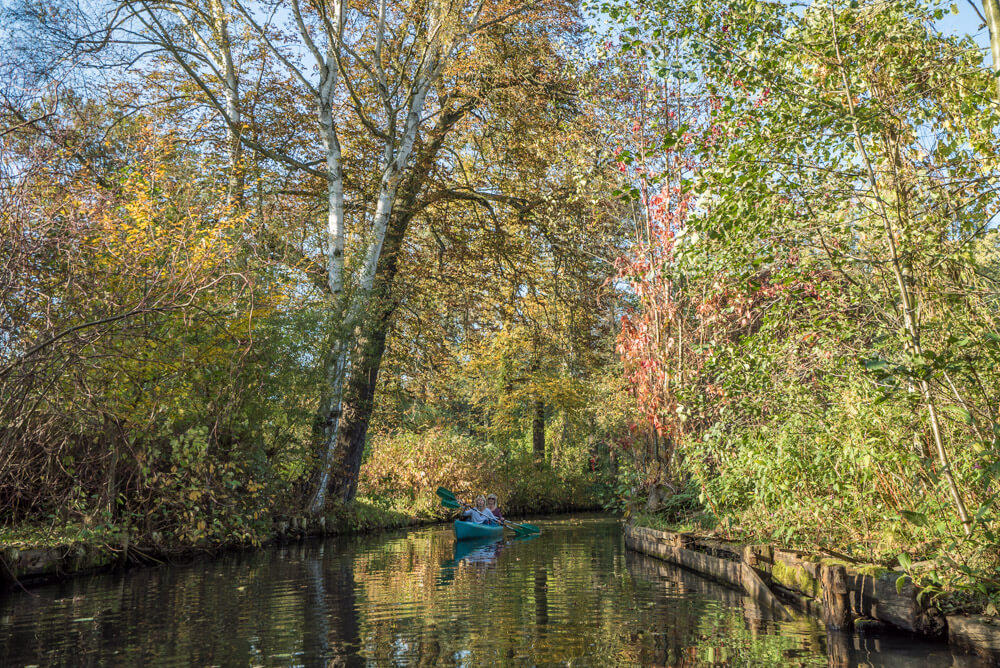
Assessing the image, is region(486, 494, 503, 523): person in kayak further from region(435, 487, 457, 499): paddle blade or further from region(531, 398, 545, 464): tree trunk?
region(531, 398, 545, 464): tree trunk

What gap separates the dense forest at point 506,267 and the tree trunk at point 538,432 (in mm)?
1681

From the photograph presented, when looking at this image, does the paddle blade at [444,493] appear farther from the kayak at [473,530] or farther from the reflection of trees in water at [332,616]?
the reflection of trees in water at [332,616]

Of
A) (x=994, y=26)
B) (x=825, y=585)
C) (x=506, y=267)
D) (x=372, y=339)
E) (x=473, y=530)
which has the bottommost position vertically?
(x=473, y=530)

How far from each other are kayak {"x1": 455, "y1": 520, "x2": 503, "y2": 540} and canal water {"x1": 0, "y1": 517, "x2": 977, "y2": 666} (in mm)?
5550

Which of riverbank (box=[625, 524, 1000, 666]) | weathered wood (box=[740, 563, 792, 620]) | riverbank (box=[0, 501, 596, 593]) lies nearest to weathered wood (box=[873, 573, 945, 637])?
riverbank (box=[625, 524, 1000, 666])

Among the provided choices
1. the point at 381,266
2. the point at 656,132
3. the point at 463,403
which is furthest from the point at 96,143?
the point at 463,403

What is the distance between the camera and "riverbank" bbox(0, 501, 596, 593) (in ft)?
32.2

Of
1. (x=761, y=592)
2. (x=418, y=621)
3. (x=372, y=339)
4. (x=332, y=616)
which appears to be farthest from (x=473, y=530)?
(x=418, y=621)

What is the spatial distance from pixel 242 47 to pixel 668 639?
51.6 feet

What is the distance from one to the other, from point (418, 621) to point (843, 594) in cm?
333

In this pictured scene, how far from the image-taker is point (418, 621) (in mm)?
6930

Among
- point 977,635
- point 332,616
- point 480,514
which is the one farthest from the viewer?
point 480,514

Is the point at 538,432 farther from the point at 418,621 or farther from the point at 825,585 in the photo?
the point at 825,585

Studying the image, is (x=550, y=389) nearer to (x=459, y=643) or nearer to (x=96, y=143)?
(x=96, y=143)
